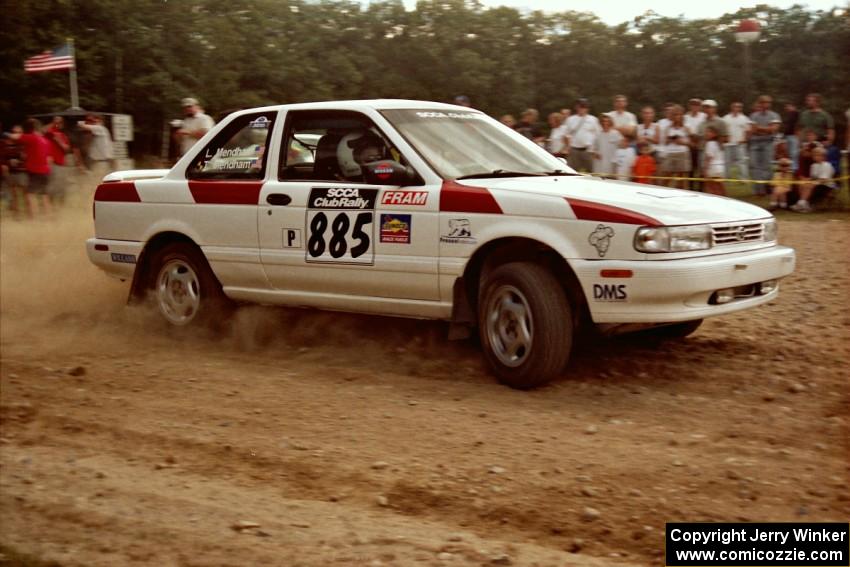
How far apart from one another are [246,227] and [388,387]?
1732 mm

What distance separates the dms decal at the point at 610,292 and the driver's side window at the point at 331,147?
163 cm

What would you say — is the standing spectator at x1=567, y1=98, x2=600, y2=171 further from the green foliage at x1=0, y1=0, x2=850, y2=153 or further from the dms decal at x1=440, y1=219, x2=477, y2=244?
the green foliage at x1=0, y1=0, x2=850, y2=153

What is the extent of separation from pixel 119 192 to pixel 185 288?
968mm

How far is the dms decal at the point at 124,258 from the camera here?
812 centimetres

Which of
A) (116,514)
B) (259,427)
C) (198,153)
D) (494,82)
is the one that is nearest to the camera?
(116,514)

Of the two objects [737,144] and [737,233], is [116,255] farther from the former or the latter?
[737,144]

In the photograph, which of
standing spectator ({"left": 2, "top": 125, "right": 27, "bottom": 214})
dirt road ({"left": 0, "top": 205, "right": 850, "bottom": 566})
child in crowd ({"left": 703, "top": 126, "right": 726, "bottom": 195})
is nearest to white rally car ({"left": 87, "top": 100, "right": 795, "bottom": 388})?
dirt road ({"left": 0, "top": 205, "right": 850, "bottom": 566})

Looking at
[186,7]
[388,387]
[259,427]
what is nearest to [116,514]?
[259,427]

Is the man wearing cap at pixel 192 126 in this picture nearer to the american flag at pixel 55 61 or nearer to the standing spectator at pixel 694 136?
the standing spectator at pixel 694 136

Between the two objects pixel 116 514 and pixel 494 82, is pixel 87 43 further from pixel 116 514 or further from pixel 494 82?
pixel 116 514

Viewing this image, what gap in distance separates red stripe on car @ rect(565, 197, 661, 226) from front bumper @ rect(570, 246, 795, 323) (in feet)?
0.71

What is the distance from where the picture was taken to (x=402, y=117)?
22.9 ft

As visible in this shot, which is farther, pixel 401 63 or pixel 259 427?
pixel 401 63

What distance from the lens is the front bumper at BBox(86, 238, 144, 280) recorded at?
812 centimetres
